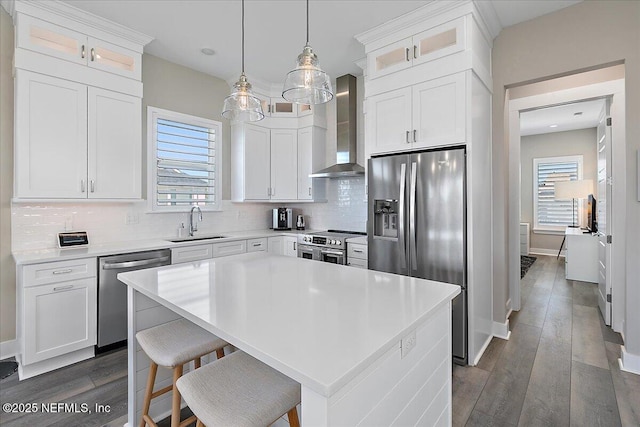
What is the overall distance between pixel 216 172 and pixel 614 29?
13.6 feet

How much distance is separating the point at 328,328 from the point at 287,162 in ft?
12.1

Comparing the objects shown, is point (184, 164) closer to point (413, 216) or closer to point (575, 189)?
point (413, 216)

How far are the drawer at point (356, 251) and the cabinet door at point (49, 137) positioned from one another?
2.62 metres

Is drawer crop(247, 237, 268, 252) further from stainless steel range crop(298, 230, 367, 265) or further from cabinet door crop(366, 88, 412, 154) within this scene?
cabinet door crop(366, 88, 412, 154)

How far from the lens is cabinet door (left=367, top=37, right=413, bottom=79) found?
288 cm

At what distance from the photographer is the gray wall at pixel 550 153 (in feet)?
23.4

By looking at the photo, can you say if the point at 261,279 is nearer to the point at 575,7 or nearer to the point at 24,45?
the point at 24,45

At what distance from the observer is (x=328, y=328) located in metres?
1.07

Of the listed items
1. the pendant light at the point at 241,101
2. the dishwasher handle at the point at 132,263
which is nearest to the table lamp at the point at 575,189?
the pendant light at the point at 241,101

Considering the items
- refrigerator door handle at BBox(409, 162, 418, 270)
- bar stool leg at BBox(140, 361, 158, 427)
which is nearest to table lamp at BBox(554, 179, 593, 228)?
refrigerator door handle at BBox(409, 162, 418, 270)

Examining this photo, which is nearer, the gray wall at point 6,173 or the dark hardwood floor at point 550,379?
the dark hardwood floor at point 550,379

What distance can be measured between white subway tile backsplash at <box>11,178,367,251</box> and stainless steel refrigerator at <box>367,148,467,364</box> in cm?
134

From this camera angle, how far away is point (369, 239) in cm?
307

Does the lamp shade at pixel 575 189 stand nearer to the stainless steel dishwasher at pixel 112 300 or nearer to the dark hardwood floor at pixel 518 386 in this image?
the dark hardwood floor at pixel 518 386
